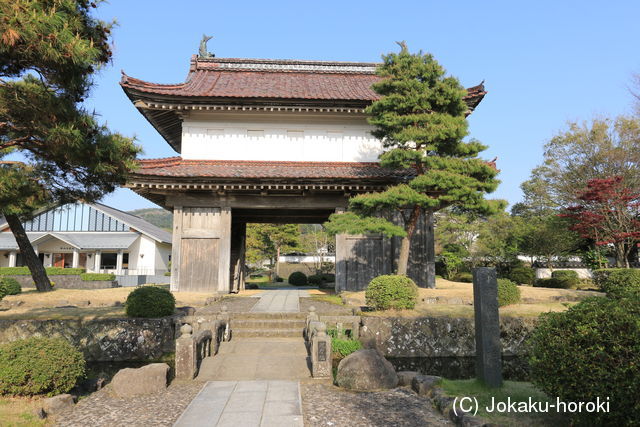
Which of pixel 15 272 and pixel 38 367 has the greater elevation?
pixel 15 272

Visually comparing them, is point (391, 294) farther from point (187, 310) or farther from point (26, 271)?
point (26, 271)

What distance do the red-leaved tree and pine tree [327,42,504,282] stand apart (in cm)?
1191

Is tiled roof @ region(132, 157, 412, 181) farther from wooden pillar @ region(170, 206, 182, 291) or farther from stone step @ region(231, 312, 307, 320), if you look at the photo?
stone step @ region(231, 312, 307, 320)

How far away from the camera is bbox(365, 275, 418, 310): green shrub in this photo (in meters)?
10.5

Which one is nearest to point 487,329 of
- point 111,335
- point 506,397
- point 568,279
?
point 506,397

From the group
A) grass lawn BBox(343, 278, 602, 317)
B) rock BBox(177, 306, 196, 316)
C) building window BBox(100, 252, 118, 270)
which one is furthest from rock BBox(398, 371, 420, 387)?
building window BBox(100, 252, 118, 270)

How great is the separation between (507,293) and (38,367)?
1092cm

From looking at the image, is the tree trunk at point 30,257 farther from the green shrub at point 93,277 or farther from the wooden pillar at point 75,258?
the wooden pillar at point 75,258

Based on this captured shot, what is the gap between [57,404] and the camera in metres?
5.64

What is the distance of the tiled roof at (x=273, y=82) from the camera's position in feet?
52.2

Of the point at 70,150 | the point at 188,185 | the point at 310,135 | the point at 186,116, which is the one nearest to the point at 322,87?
the point at 310,135

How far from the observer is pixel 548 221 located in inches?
1033

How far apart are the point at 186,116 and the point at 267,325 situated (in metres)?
10.2

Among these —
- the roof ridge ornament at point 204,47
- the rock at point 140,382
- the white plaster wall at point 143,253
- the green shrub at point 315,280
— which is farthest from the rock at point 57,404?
the white plaster wall at point 143,253
